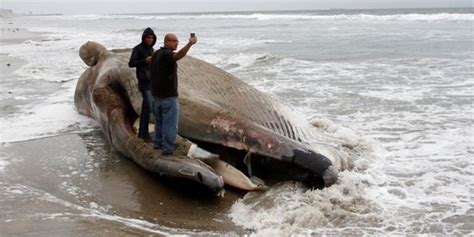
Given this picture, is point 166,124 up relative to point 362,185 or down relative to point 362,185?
up

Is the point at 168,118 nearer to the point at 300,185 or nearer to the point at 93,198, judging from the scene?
the point at 93,198

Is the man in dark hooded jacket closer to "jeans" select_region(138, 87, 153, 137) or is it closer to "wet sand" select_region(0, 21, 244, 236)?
"jeans" select_region(138, 87, 153, 137)

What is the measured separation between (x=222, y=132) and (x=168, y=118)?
0.68m

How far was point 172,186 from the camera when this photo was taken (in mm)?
6363

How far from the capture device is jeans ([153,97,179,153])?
6.13m

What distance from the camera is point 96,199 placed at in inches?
238

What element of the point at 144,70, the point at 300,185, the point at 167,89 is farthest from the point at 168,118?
the point at 300,185

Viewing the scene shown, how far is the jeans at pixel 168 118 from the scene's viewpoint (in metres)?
6.13

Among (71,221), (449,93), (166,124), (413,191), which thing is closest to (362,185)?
(413,191)

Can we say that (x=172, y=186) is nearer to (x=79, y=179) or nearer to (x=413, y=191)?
(x=79, y=179)

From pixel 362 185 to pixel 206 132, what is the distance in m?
2.01

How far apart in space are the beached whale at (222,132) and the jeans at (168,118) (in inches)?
5.6

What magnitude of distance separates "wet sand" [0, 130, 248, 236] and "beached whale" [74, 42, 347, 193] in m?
0.28

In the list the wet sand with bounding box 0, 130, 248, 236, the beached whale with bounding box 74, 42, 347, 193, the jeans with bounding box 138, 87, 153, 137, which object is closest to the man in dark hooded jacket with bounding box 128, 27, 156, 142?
the jeans with bounding box 138, 87, 153, 137
